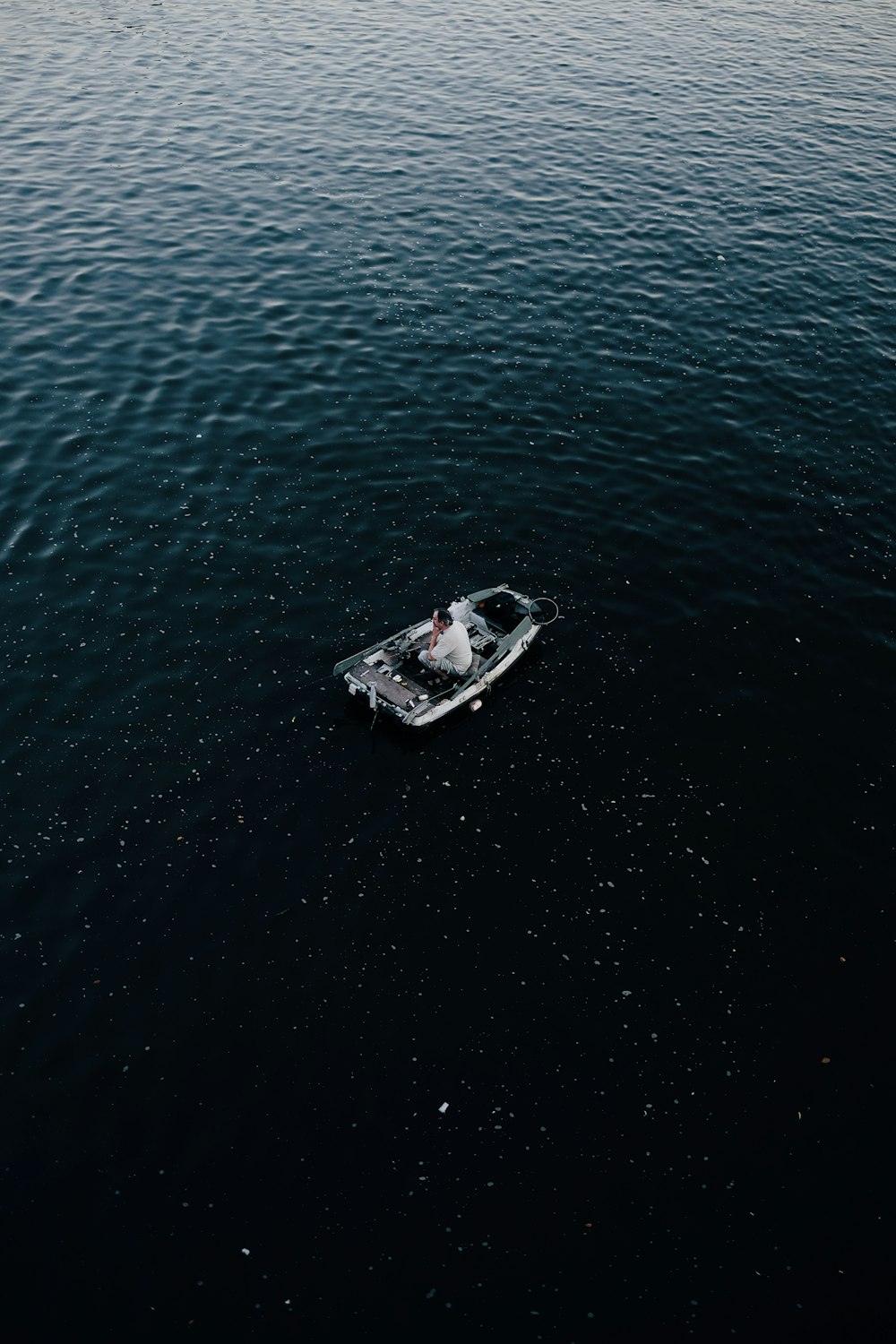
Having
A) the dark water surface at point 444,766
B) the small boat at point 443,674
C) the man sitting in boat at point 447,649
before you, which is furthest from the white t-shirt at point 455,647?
the dark water surface at point 444,766

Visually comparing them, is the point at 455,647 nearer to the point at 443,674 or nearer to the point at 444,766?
the point at 443,674

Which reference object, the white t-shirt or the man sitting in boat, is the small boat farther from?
the white t-shirt

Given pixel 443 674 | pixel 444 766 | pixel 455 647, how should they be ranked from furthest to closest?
pixel 443 674
pixel 455 647
pixel 444 766

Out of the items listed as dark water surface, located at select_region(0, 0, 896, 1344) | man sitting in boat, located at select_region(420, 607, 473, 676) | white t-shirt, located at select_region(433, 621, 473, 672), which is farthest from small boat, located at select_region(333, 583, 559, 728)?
dark water surface, located at select_region(0, 0, 896, 1344)

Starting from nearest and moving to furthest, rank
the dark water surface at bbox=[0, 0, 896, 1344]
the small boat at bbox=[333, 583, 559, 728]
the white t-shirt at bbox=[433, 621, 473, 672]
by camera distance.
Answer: the dark water surface at bbox=[0, 0, 896, 1344] < the small boat at bbox=[333, 583, 559, 728] < the white t-shirt at bbox=[433, 621, 473, 672]

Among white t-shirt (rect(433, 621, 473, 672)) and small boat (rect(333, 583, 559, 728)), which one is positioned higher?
white t-shirt (rect(433, 621, 473, 672))

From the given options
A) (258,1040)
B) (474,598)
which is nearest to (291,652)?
(474,598)

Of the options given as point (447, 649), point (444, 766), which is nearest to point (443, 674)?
point (447, 649)

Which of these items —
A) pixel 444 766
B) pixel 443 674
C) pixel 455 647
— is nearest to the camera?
pixel 444 766
